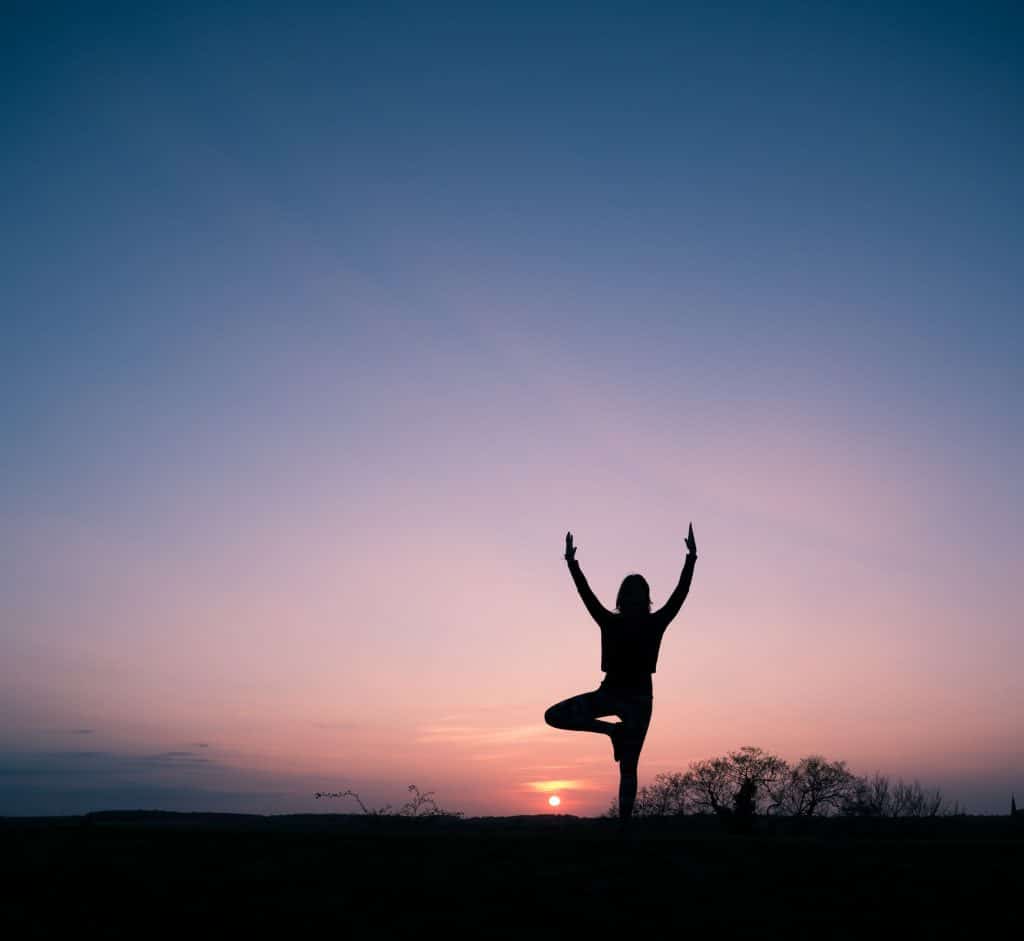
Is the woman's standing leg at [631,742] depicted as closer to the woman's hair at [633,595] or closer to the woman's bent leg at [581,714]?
the woman's bent leg at [581,714]

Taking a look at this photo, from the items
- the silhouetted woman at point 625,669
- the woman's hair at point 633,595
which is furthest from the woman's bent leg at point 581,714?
the woman's hair at point 633,595

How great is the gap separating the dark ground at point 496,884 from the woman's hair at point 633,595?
2562 mm

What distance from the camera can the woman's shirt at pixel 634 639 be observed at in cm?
1127

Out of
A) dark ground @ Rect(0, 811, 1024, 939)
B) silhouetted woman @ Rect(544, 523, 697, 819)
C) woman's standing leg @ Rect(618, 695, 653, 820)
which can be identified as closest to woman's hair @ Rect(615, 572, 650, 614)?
silhouetted woman @ Rect(544, 523, 697, 819)

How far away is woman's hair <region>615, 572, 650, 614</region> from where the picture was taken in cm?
1155

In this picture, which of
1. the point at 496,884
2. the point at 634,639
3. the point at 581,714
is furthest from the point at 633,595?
the point at 496,884

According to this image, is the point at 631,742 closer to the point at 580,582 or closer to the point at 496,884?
the point at 580,582

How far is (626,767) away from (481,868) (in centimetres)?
277

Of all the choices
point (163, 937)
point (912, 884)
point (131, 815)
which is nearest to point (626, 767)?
point (912, 884)

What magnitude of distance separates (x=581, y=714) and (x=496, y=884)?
2934 millimetres

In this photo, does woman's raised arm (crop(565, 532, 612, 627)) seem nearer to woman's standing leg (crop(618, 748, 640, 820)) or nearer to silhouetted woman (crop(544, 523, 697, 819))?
silhouetted woman (crop(544, 523, 697, 819))

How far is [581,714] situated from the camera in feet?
36.0

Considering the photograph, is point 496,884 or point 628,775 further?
point 628,775

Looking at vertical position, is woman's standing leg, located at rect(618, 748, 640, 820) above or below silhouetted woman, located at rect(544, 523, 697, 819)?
below
